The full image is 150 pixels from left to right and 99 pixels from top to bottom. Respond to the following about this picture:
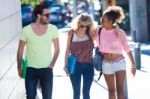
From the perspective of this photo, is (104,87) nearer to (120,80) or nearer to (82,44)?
(82,44)

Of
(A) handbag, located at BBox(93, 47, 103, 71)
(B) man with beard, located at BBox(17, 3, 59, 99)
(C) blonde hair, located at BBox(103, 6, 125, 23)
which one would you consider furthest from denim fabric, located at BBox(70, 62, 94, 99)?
(B) man with beard, located at BBox(17, 3, 59, 99)

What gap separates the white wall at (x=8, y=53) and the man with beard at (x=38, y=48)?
0.22 metres

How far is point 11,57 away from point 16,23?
4.04ft

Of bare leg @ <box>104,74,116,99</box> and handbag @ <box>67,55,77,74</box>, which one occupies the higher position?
handbag @ <box>67,55,77,74</box>

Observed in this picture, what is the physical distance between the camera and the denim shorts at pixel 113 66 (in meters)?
7.87

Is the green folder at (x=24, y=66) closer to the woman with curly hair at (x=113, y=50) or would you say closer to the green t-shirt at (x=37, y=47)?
the green t-shirt at (x=37, y=47)

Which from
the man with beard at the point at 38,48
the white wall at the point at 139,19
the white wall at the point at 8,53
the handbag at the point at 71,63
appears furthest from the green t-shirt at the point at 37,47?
the white wall at the point at 139,19

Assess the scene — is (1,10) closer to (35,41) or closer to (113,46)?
(35,41)

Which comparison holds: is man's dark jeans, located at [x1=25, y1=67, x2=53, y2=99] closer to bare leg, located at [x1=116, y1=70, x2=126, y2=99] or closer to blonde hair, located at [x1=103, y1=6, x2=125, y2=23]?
bare leg, located at [x1=116, y1=70, x2=126, y2=99]

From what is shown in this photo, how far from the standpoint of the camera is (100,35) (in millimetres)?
8023

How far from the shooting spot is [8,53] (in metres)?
7.09

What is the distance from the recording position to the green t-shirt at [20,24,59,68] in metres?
7.20

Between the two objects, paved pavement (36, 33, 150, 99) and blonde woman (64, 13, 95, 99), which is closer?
blonde woman (64, 13, 95, 99)

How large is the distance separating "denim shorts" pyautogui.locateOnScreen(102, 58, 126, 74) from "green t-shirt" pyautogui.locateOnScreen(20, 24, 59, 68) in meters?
1.06
